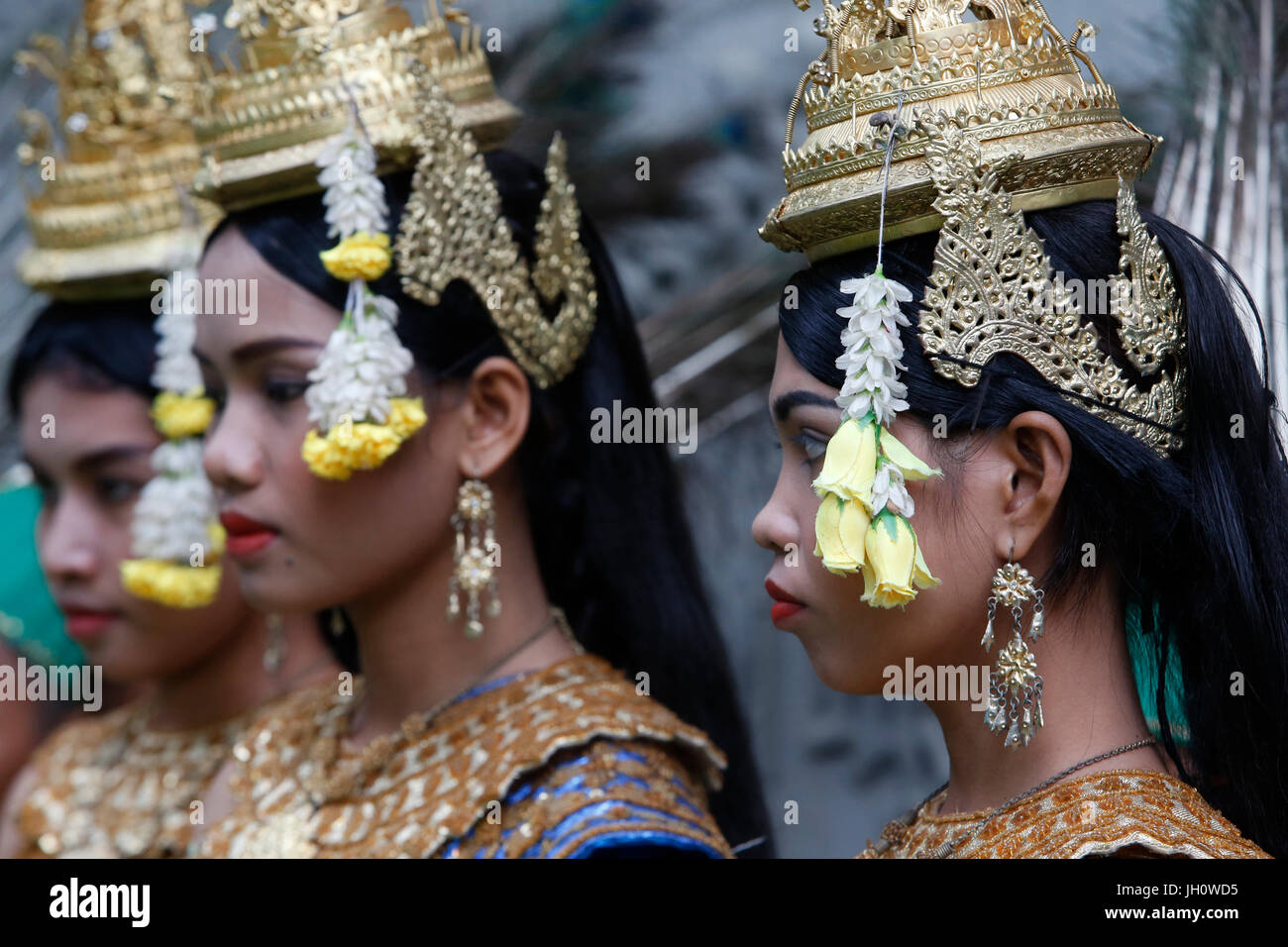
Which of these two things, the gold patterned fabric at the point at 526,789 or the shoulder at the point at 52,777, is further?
the shoulder at the point at 52,777

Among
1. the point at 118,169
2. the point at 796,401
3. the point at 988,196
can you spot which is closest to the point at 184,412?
the point at 118,169

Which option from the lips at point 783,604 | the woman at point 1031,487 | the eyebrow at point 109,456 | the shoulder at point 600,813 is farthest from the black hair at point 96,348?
the woman at point 1031,487

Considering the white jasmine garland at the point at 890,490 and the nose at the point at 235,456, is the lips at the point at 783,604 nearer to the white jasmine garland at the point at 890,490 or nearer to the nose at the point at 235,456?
the white jasmine garland at the point at 890,490

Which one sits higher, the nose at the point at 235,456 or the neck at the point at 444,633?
the nose at the point at 235,456

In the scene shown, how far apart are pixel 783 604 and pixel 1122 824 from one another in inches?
20.4

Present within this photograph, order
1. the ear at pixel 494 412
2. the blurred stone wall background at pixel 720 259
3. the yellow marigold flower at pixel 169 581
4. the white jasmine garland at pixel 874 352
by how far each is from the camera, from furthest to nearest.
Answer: the blurred stone wall background at pixel 720 259 → the yellow marigold flower at pixel 169 581 → the ear at pixel 494 412 → the white jasmine garland at pixel 874 352

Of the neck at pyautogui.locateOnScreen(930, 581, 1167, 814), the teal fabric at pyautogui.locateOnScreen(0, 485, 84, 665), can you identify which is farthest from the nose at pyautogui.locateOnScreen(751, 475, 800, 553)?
the teal fabric at pyautogui.locateOnScreen(0, 485, 84, 665)

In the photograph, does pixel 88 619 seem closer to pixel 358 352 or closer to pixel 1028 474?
pixel 358 352

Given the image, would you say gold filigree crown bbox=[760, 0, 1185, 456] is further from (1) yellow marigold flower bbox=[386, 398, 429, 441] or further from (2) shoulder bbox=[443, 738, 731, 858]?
(2) shoulder bbox=[443, 738, 731, 858]

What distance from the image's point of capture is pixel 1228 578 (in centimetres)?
187

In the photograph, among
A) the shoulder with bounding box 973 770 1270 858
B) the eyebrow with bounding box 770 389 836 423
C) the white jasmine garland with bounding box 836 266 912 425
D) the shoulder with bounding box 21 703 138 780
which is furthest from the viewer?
the shoulder with bounding box 21 703 138 780

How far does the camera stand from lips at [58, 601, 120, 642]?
3246 mm

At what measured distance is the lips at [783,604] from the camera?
196cm

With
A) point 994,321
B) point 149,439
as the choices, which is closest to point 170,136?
point 149,439
